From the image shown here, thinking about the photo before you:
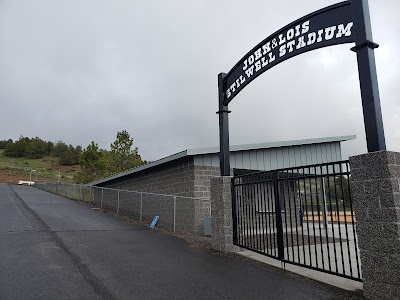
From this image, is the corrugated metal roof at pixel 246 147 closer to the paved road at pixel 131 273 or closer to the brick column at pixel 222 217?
the brick column at pixel 222 217

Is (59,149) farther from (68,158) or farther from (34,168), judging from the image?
(34,168)

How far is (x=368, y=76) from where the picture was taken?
4.61 meters

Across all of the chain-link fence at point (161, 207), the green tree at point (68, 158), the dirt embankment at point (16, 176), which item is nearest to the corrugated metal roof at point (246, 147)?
the chain-link fence at point (161, 207)

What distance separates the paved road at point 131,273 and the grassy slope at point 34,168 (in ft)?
189

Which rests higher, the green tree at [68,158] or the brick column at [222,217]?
the green tree at [68,158]

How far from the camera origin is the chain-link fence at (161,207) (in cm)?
1141

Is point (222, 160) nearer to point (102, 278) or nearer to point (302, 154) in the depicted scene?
point (102, 278)

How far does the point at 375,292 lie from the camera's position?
4.11m

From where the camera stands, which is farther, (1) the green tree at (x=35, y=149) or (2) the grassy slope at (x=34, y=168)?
(1) the green tree at (x=35, y=149)

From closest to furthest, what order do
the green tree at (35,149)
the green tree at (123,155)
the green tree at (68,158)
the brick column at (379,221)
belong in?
the brick column at (379,221) → the green tree at (123,155) → the green tree at (68,158) → the green tree at (35,149)

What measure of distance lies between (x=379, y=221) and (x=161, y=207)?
388 inches

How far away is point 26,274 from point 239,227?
451cm

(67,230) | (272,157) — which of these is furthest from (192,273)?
(272,157)

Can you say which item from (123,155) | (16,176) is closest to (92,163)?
(123,155)
